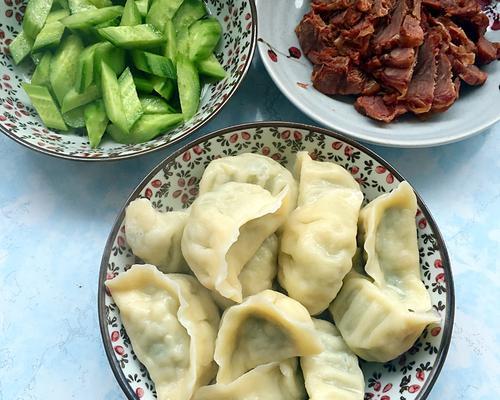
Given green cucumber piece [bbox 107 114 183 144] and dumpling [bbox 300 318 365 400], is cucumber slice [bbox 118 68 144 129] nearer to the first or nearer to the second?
green cucumber piece [bbox 107 114 183 144]

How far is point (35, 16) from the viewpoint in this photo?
1878 millimetres

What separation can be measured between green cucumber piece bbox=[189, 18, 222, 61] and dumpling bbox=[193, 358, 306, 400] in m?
0.94

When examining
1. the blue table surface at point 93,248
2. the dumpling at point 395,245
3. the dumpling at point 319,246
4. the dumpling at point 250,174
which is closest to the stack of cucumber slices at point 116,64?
the blue table surface at point 93,248

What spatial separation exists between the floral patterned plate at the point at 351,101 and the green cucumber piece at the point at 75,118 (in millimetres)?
567

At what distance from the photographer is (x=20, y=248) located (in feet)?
5.95

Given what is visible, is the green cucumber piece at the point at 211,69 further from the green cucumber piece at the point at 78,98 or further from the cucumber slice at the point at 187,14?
the green cucumber piece at the point at 78,98

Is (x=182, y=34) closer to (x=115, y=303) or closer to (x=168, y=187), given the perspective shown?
(x=168, y=187)

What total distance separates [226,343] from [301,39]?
104 cm

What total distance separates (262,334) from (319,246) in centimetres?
25

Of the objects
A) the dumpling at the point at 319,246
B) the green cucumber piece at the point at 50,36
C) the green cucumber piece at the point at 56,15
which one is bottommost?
the dumpling at the point at 319,246

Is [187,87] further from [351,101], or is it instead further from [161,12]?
[351,101]

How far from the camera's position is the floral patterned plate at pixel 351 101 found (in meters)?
1.78

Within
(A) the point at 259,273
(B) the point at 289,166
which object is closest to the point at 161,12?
(B) the point at 289,166

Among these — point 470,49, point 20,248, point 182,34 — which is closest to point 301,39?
point 182,34
